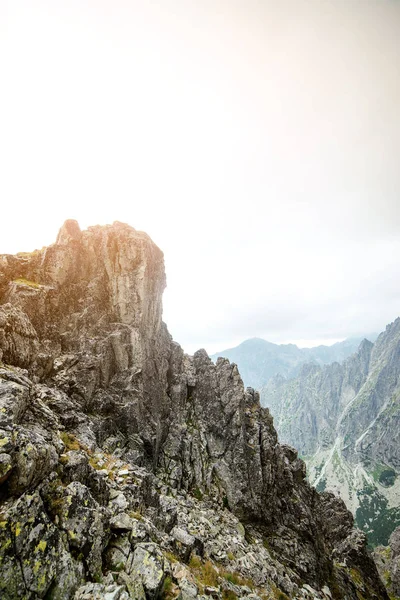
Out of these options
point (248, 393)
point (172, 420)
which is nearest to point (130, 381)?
point (172, 420)

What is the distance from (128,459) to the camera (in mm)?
36750

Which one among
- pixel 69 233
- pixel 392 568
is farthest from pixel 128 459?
pixel 392 568

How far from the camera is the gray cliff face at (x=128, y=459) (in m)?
13.9

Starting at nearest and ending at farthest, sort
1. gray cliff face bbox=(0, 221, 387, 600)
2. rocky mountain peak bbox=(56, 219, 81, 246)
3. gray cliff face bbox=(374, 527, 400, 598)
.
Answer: gray cliff face bbox=(0, 221, 387, 600), rocky mountain peak bbox=(56, 219, 81, 246), gray cliff face bbox=(374, 527, 400, 598)

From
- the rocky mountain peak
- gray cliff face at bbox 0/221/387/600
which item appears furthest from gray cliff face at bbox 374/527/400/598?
the rocky mountain peak

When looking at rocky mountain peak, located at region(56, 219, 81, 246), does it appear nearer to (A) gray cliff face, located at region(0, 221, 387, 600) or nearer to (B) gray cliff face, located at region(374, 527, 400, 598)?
(A) gray cliff face, located at region(0, 221, 387, 600)

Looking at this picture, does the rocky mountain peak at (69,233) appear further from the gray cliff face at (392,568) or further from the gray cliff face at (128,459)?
the gray cliff face at (392,568)

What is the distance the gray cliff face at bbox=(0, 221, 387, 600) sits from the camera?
13914mm

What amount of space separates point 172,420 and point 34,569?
40007mm

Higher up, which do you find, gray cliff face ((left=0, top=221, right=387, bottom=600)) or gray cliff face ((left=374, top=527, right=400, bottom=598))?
gray cliff face ((left=0, top=221, right=387, bottom=600))

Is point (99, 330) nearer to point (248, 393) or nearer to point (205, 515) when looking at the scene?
point (205, 515)

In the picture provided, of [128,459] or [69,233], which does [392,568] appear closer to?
[128,459]

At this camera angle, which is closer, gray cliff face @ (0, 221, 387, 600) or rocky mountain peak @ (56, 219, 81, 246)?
gray cliff face @ (0, 221, 387, 600)

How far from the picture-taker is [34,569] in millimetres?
12156
